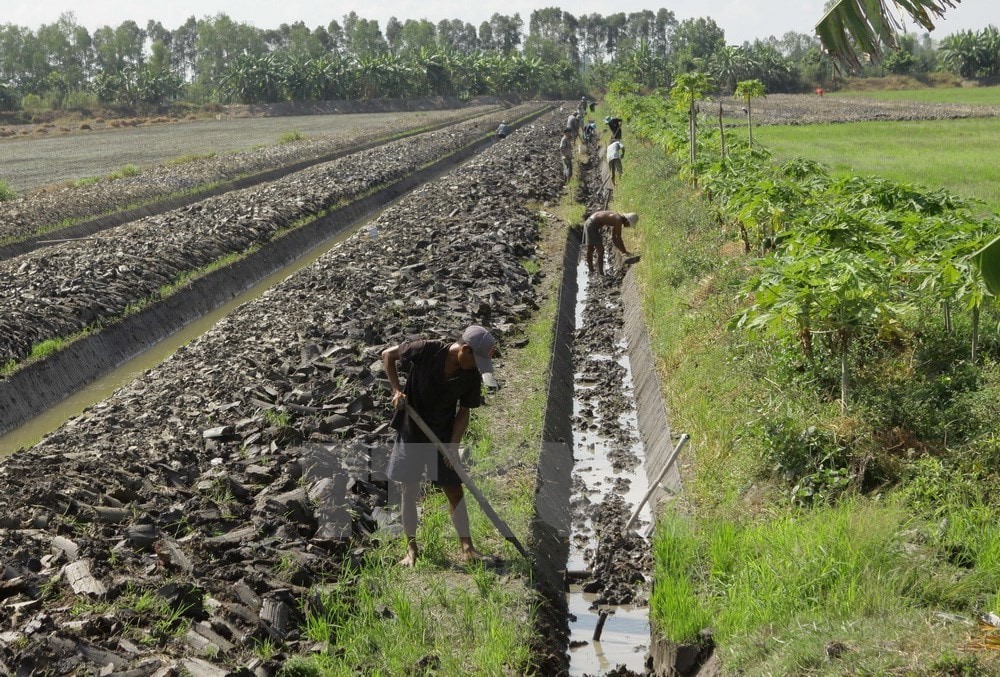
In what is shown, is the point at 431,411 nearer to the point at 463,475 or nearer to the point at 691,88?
the point at 463,475

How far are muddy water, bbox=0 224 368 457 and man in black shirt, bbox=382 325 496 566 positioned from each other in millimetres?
6607

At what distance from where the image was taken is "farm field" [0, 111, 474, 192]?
38375mm

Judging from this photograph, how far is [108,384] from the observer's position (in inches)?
547

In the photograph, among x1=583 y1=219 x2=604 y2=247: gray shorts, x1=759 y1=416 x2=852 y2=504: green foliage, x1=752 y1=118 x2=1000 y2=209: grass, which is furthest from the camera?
x1=752 y1=118 x2=1000 y2=209: grass

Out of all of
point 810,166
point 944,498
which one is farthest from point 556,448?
point 810,166

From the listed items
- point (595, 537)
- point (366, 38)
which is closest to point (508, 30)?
point (366, 38)

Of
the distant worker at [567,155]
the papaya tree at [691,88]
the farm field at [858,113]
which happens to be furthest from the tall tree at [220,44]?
the papaya tree at [691,88]

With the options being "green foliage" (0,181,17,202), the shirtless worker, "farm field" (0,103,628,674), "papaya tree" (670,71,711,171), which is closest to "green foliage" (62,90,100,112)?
"green foliage" (0,181,17,202)

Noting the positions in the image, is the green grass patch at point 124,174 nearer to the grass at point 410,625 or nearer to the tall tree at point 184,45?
the grass at point 410,625

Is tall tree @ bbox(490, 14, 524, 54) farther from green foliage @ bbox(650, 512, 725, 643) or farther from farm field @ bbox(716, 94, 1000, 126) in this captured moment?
green foliage @ bbox(650, 512, 725, 643)

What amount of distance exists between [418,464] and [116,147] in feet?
172

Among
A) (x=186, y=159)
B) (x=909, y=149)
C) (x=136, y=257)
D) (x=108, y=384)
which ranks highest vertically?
(x=186, y=159)

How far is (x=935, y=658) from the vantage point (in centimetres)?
478

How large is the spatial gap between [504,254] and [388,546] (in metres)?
10.7
